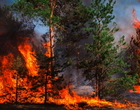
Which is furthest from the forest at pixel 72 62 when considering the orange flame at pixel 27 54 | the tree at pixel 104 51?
the orange flame at pixel 27 54

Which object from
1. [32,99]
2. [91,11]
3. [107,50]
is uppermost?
[91,11]

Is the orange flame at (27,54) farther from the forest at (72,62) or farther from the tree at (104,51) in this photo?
the tree at (104,51)

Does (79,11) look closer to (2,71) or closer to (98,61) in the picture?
(98,61)

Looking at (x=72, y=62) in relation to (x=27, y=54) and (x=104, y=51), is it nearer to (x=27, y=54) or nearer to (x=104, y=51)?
(x=104, y=51)

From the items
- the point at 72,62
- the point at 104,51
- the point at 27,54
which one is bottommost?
the point at 72,62

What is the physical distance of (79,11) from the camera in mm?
12359

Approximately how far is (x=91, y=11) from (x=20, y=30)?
11.5 m

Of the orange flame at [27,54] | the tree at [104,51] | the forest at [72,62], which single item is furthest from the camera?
the orange flame at [27,54]

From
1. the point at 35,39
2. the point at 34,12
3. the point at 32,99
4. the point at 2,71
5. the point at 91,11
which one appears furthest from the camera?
the point at 35,39

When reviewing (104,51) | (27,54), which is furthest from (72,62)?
(27,54)

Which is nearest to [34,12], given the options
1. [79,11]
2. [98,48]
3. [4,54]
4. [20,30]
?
[79,11]

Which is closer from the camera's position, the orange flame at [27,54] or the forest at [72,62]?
the forest at [72,62]

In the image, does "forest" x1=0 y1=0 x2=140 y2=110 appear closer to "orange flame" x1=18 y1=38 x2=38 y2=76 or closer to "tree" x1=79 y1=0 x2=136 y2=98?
"tree" x1=79 y1=0 x2=136 y2=98

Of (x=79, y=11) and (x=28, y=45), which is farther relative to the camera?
(x=28, y=45)
